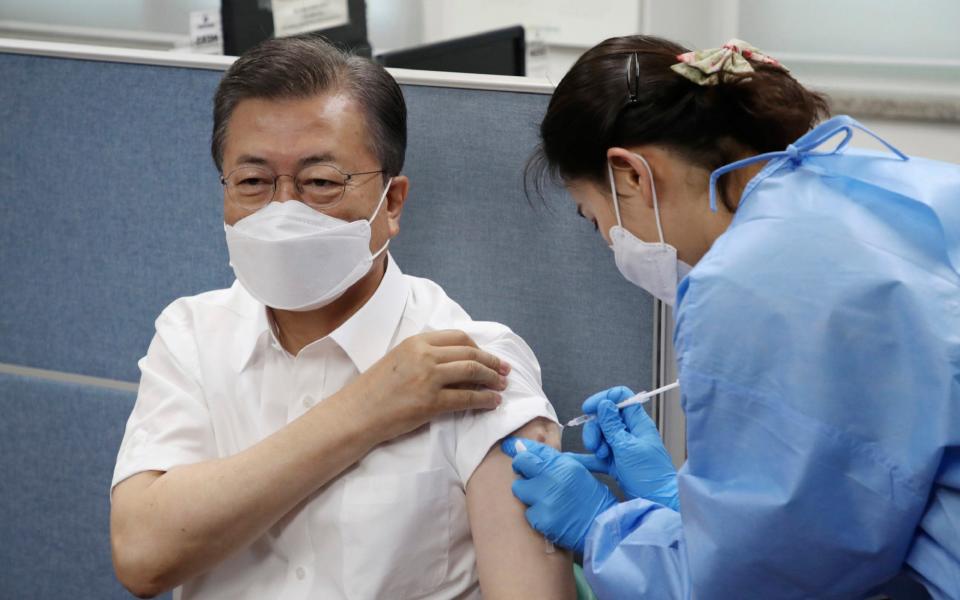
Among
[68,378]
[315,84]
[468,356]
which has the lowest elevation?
[68,378]

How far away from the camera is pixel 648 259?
1344 mm

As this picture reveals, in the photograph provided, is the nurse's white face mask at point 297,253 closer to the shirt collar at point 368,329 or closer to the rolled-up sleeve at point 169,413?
the shirt collar at point 368,329

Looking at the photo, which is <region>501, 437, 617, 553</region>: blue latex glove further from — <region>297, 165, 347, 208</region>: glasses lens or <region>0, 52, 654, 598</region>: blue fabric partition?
<region>297, 165, 347, 208</region>: glasses lens

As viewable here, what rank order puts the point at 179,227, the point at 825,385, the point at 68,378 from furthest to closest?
the point at 68,378, the point at 179,227, the point at 825,385

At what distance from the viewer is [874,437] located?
105 cm

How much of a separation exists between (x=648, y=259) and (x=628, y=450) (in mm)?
262

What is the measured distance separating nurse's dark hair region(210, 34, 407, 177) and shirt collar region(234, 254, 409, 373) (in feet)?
0.52

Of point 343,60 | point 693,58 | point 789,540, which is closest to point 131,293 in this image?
point 343,60

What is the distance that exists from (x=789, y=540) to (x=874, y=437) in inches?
5.4

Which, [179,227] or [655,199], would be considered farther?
[179,227]

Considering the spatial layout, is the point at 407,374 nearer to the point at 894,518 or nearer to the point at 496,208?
the point at 496,208

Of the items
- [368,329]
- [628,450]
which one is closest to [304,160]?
[368,329]

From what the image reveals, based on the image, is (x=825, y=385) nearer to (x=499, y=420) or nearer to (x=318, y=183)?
(x=499, y=420)

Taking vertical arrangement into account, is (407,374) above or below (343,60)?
below
